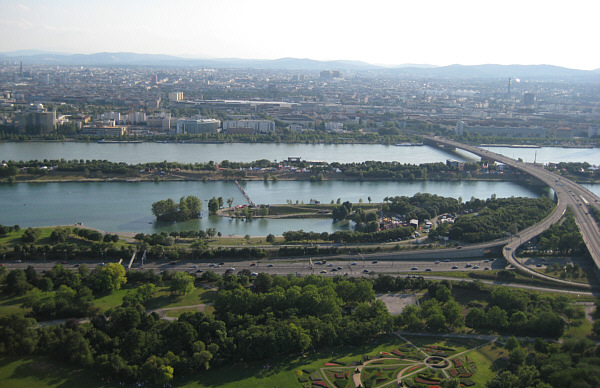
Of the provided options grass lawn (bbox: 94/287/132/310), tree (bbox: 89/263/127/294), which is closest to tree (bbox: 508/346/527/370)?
grass lawn (bbox: 94/287/132/310)

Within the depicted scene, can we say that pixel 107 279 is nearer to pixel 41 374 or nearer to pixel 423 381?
pixel 41 374

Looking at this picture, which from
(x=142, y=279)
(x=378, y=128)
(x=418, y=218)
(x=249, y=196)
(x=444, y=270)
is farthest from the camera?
(x=378, y=128)

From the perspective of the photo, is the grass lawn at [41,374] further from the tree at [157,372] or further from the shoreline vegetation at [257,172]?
the shoreline vegetation at [257,172]

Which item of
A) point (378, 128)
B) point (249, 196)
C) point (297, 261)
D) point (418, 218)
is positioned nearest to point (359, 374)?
point (297, 261)

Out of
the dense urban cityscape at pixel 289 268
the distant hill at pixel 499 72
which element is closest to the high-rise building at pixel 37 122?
the dense urban cityscape at pixel 289 268

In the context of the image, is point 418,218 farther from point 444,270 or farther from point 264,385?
point 264,385

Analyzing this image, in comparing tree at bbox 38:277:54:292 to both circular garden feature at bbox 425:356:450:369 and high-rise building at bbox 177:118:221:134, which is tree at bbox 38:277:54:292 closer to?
circular garden feature at bbox 425:356:450:369
